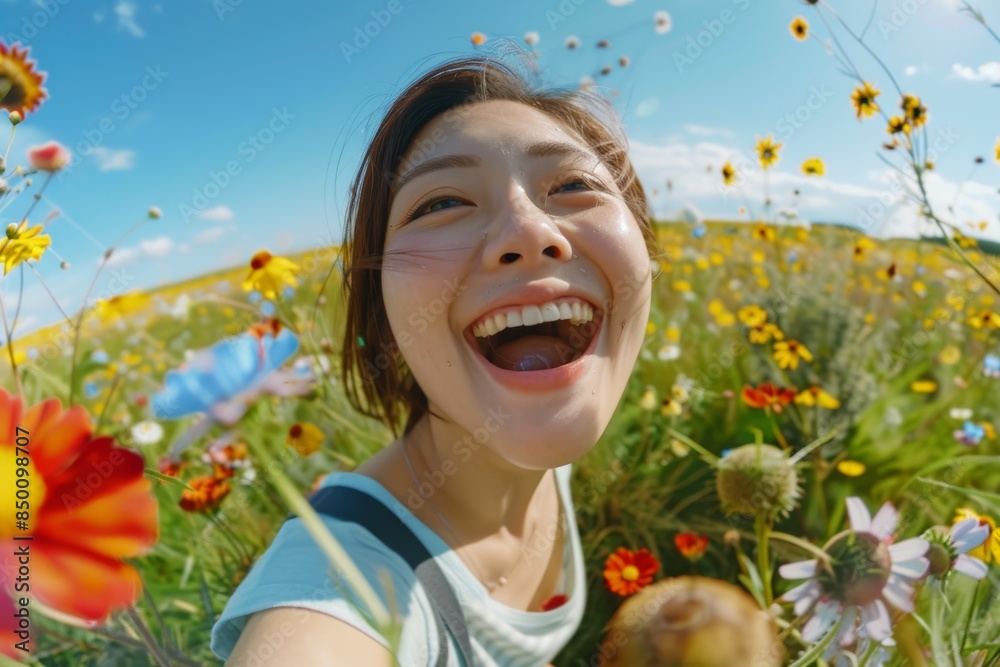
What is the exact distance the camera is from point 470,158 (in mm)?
633

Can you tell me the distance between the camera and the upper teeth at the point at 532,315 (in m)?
0.59

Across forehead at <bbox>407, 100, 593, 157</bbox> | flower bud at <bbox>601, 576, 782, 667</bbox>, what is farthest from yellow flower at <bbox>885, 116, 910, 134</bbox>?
flower bud at <bbox>601, 576, 782, 667</bbox>

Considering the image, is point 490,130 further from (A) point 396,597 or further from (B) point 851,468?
(B) point 851,468

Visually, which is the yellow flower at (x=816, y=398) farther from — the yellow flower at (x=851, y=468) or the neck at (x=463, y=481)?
the neck at (x=463, y=481)

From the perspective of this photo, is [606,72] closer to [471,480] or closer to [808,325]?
[808,325]

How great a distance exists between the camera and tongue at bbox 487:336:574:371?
722 millimetres

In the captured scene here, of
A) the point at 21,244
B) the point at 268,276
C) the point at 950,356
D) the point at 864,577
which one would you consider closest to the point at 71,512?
the point at 21,244

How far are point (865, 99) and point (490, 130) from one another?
2.61 feet

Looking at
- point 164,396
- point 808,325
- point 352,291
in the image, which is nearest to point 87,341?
point 352,291

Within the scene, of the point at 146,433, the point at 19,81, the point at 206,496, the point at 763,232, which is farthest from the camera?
the point at 763,232

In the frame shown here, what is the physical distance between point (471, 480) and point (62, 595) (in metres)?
0.48

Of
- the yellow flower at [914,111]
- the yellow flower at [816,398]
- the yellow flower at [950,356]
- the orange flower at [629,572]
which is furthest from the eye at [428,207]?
the yellow flower at [950,356]

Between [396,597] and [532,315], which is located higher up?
[532,315]

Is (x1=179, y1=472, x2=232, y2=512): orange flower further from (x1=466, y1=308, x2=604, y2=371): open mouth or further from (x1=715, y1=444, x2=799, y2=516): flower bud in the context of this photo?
(x1=715, y1=444, x2=799, y2=516): flower bud
